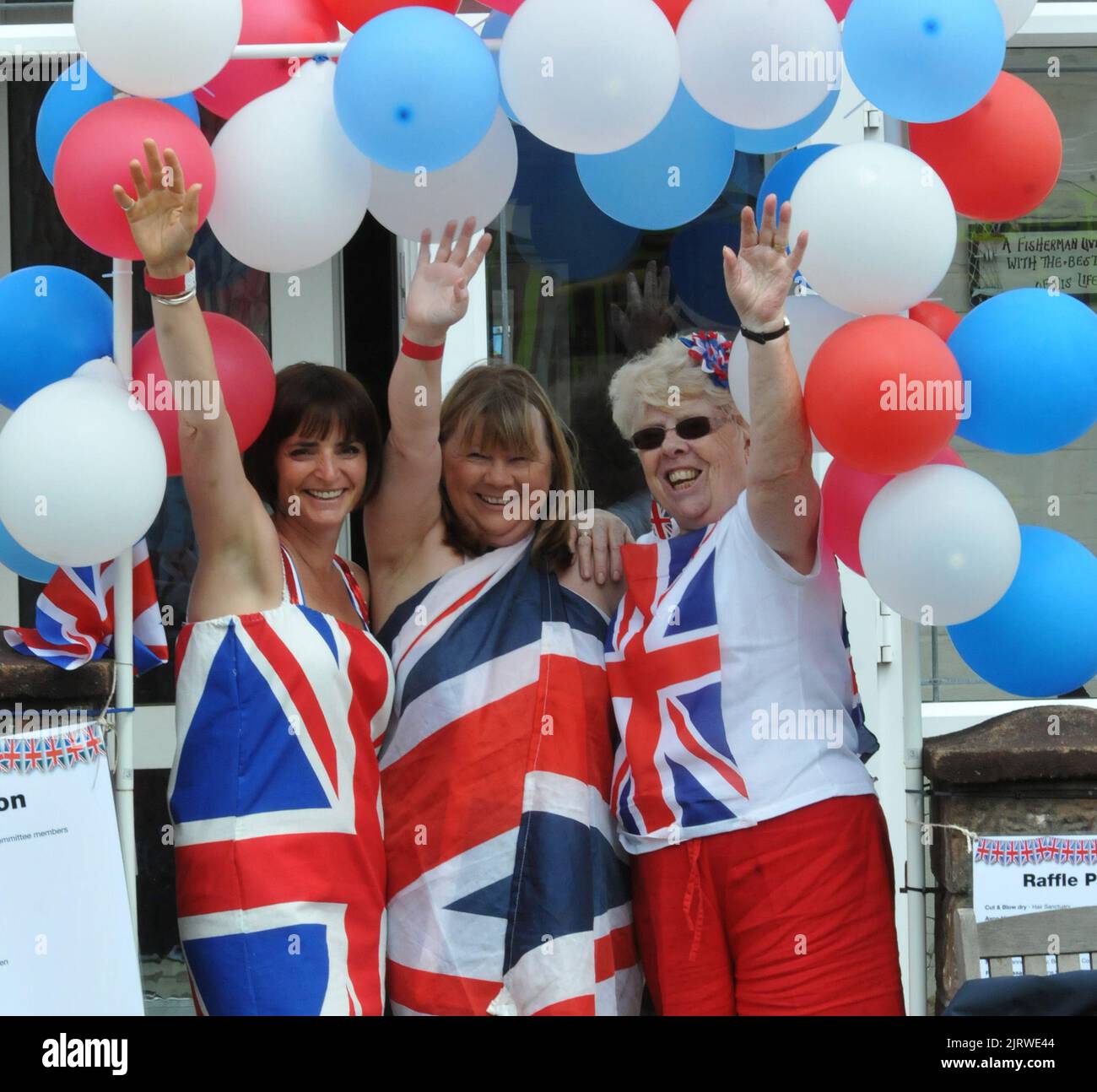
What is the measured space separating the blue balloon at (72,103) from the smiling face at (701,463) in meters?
0.99

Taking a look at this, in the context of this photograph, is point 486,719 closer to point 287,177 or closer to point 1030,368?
point 287,177

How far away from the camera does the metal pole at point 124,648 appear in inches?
96.8

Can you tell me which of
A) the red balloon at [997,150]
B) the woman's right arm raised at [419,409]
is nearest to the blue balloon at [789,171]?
the red balloon at [997,150]

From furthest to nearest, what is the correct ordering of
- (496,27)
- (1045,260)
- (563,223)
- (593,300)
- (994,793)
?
1. (1045,260)
2. (593,300)
3. (563,223)
4. (994,793)
5. (496,27)

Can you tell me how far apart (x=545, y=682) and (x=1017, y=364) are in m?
0.97

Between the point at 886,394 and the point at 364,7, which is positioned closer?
the point at 886,394

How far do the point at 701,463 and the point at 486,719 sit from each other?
0.62 meters

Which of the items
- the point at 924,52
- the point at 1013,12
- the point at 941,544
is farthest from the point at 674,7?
the point at 941,544

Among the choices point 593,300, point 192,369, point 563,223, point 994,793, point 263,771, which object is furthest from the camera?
point 593,300

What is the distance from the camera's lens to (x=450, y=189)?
8.38ft

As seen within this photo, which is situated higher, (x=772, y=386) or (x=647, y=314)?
(x=647, y=314)

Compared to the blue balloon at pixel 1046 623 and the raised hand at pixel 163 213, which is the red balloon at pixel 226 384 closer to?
the raised hand at pixel 163 213

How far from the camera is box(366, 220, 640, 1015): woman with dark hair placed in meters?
2.57
